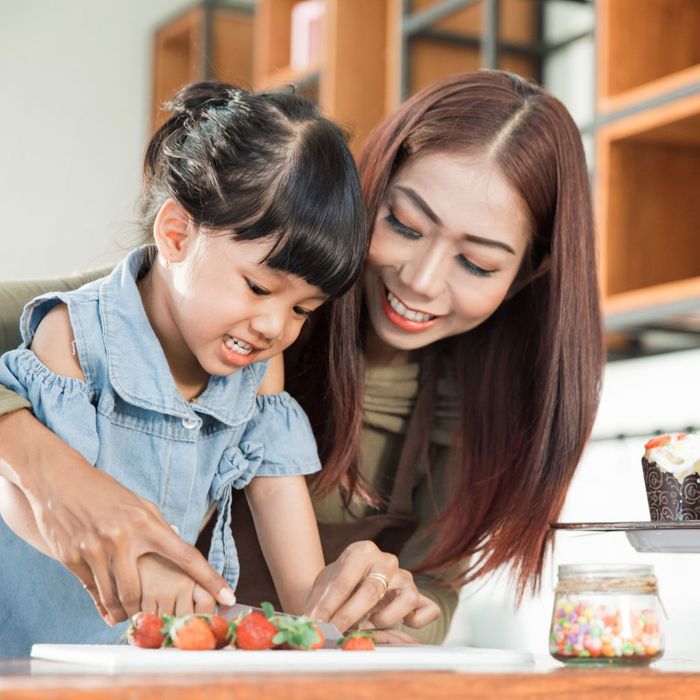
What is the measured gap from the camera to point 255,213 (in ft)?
4.02

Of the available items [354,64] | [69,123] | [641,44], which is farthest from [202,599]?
[69,123]

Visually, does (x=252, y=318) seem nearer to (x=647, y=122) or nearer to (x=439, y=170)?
(x=439, y=170)

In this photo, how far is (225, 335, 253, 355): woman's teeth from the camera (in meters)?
1.23

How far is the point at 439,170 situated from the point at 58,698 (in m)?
1.05

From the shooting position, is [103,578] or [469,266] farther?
[469,266]

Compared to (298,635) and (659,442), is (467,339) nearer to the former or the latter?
(659,442)

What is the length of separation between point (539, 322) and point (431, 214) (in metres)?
0.27

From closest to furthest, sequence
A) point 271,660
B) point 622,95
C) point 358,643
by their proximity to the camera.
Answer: point 271,660
point 358,643
point 622,95

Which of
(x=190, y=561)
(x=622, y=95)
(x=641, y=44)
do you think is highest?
(x=641, y=44)

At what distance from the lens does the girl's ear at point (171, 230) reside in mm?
1277

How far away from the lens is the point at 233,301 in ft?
3.92

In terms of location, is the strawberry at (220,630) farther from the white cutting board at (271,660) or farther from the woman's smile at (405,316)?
the woman's smile at (405,316)

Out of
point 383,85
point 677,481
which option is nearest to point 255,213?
point 677,481

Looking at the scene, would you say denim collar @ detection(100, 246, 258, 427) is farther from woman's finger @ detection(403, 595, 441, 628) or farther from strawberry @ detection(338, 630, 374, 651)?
strawberry @ detection(338, 630, 374, 651)
